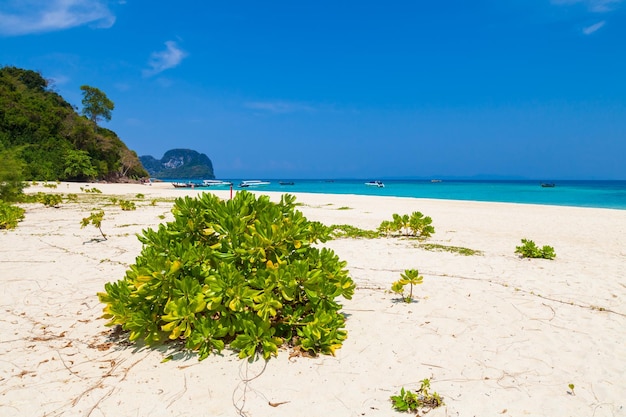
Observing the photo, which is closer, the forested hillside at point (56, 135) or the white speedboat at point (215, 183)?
the white speedboat at point (215, 183)

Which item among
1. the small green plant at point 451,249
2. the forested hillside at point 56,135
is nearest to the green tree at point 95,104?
the forested hillside at point 56,135

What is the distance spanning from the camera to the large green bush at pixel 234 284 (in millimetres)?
3109

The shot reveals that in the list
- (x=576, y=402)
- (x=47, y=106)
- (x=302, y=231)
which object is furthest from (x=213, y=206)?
(x=47, y=106)

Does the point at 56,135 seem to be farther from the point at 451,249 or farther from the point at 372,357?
the point at 372,357

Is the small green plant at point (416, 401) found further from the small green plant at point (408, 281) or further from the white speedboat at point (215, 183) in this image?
the white speedboat at point (215, 183)

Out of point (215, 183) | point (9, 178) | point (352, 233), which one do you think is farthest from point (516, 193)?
point (9, 178)

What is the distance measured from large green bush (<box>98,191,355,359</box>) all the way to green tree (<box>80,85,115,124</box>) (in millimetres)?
72383

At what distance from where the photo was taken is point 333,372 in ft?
9.97

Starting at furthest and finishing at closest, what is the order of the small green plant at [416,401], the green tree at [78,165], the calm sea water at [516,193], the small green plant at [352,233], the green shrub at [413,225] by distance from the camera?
the green tree at [78,165] < the calm sea water at [516,193] < the small green plant at [352,233] < the green shrub at [413,225] < the small green plant at [416,401]

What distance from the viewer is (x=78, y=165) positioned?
49.0m

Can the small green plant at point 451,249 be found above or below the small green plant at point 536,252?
below

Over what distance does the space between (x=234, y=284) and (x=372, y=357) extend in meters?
1.49

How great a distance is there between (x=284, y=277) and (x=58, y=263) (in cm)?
550

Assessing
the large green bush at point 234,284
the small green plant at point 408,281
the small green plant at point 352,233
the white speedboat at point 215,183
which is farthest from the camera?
the white speedboat at point 215,183
